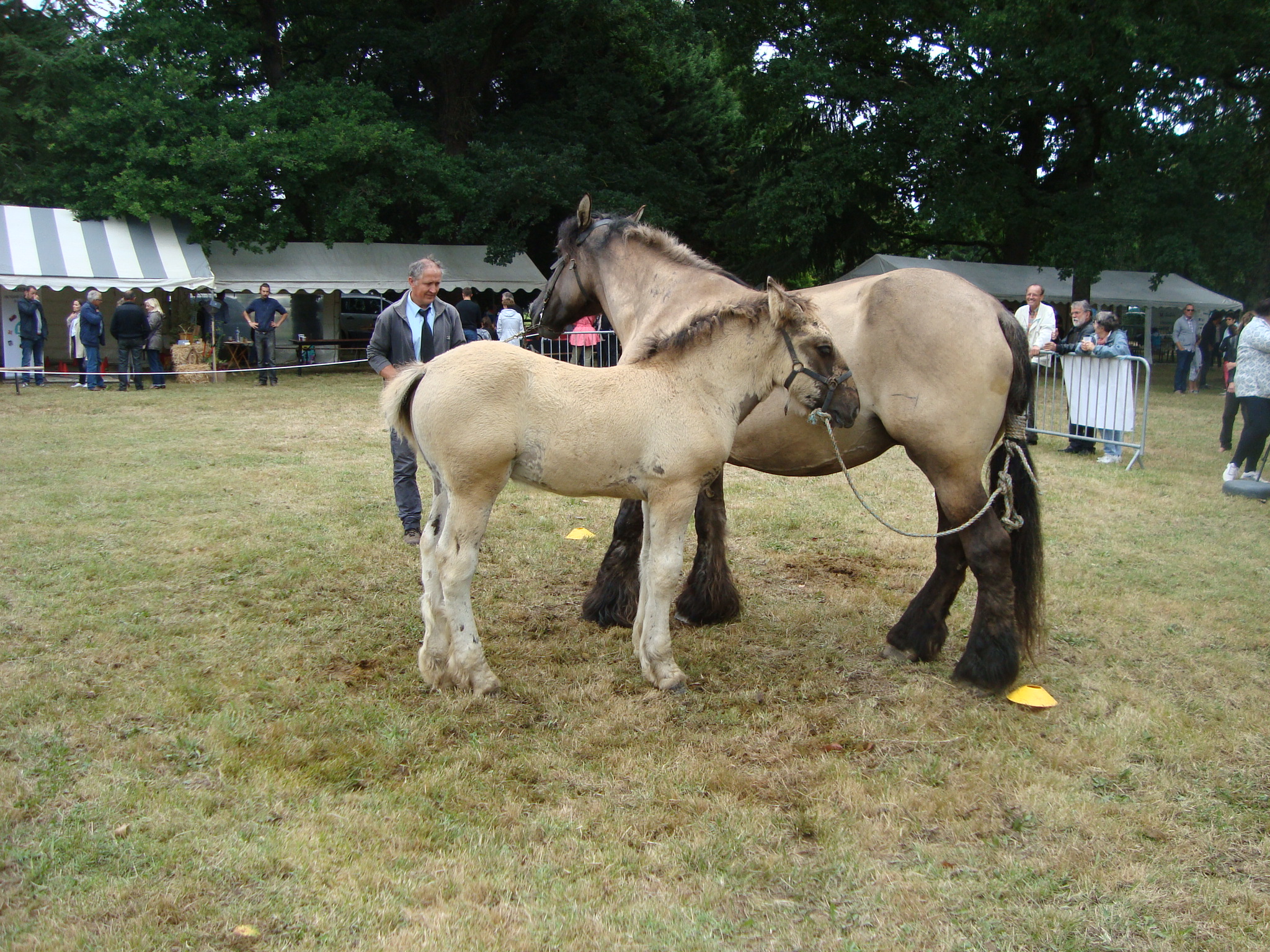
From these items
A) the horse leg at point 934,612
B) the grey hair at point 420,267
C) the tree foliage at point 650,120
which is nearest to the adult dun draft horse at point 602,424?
the horse leg at point 934,612

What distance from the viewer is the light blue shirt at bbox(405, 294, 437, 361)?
6605 mm

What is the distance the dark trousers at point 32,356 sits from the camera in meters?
19.5

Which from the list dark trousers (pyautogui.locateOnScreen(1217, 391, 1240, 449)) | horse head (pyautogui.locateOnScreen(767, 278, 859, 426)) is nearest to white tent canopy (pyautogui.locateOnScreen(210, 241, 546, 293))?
dark trousers (pyautogui.locateOnScreen(1217, 391, 1240, 449))

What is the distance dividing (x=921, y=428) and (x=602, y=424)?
1.71 meters

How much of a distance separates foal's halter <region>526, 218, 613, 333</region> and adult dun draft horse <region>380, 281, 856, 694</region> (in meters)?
1.61

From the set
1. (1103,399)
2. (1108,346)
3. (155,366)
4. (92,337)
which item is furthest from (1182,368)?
(92,337)

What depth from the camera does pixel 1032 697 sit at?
470 cm

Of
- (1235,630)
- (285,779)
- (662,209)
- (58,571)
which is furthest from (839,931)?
(662,209)

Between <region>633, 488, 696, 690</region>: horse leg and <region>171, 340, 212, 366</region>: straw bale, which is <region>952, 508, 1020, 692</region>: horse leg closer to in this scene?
<region>633, 488, 696, 690</region>: horse leg

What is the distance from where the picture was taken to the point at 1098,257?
23.8 meters

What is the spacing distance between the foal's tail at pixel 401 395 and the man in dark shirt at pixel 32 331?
17.7 metres

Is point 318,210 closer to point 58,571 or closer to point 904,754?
point 58,571

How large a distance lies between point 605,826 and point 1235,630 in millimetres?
4537

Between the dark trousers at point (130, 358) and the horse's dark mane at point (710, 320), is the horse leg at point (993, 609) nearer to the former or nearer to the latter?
the horse's dark mane at point (710, 320)
